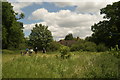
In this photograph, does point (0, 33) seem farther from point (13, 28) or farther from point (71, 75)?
point (71, 75)

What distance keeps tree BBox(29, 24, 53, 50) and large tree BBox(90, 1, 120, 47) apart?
23.0m

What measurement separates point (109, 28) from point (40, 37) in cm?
3012

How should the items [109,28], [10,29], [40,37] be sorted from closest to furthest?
[10,29] < [109,28] < [40,37]

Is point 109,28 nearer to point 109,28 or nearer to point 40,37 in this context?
Result: point 109,28

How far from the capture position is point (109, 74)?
7.32 metres

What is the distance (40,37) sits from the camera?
6334cm

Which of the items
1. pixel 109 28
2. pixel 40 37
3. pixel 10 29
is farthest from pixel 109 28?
pixel 40 37

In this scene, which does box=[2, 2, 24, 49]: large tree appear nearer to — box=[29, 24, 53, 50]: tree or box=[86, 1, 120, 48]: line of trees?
box=[86, 1, 120, 48]: line of trees

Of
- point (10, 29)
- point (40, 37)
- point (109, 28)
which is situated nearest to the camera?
point (10, 29)

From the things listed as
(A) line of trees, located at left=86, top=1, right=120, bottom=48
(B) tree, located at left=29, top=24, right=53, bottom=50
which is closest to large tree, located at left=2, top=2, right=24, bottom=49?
(A) line of trees, located at left=86, top=1, right=120, bottom=48

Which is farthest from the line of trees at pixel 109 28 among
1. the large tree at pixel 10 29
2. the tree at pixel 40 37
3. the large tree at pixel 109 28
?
the tree at pixel 40 37

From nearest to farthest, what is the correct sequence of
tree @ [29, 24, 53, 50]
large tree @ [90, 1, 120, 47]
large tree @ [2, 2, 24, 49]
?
large tree @ [2, 2, 24, 49] < large tree @ [90, 1, 120, 47] < tree @ [29, 24, 53, 50]

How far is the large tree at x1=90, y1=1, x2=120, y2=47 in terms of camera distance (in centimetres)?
3698

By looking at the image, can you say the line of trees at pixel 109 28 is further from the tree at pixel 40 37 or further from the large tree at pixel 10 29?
the tree at pixel 40 37
